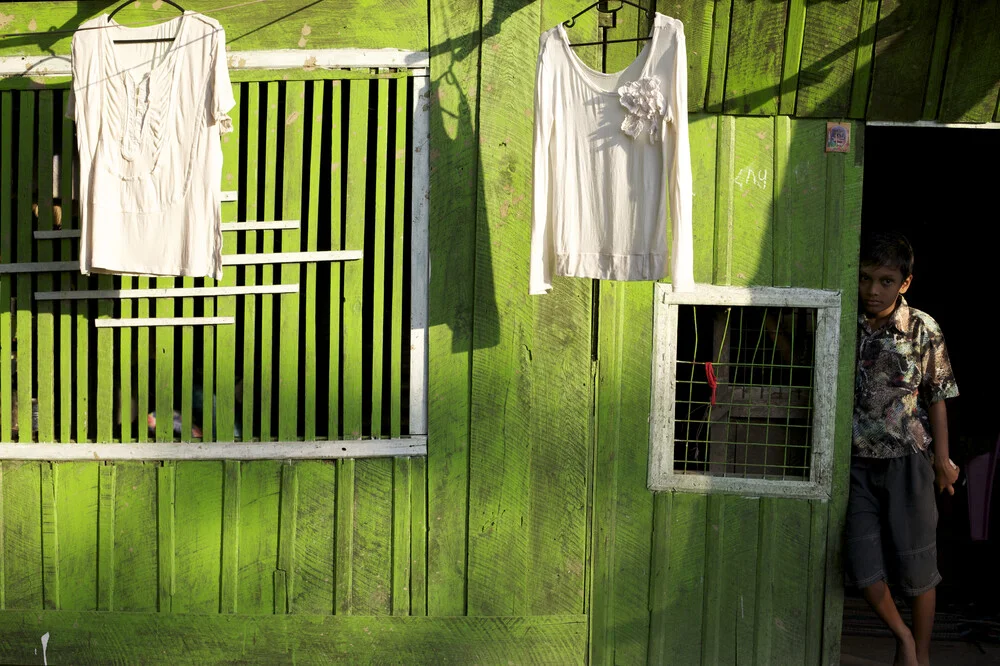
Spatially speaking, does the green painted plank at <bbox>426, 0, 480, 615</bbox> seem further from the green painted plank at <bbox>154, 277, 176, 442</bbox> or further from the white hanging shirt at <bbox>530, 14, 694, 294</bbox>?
the green painted plank at <bbox>154, 277, 176, 442</bbox>

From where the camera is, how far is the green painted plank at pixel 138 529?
4344mm

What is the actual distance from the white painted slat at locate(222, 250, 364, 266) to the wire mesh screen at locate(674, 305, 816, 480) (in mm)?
1643

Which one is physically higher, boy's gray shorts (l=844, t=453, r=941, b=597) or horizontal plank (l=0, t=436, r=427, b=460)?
horizontal plank (l=0, t=436, r=427, b=460)

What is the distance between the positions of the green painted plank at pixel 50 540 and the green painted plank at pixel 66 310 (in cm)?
21

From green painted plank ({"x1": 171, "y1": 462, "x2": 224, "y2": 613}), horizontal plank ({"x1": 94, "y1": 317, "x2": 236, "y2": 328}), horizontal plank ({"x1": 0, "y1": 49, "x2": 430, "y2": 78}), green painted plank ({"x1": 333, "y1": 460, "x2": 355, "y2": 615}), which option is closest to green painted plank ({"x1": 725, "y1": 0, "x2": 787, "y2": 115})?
horizontal plank ({"x1": 0, "y1": 49, "x2": 430, "y2": 78})

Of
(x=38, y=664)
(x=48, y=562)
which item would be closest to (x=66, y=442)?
(x=48, y=562)

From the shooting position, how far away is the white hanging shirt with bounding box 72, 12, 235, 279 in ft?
12.9

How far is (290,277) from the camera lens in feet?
14.2

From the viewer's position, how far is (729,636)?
4262 millimetres

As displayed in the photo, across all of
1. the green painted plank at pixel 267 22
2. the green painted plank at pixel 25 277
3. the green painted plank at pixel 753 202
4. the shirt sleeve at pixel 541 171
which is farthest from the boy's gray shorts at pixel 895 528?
the green painted plank at pixel 25 277

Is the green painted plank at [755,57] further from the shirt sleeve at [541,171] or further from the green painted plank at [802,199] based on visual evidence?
the shirt sleeve at [541,171]

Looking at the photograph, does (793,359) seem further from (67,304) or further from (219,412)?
(67,304)

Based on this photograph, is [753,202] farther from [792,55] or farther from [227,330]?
[227,330]

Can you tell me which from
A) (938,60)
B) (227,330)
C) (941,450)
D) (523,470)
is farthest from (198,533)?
(938,60)
